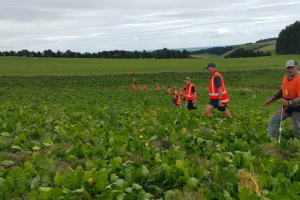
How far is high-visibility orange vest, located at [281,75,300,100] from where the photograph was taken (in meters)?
6.53

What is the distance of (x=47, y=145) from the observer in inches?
230

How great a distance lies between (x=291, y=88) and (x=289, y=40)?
117738mm

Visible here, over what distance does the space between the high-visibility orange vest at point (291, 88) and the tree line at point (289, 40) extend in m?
115

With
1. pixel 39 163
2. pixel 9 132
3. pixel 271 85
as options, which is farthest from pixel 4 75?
pixel 39 163

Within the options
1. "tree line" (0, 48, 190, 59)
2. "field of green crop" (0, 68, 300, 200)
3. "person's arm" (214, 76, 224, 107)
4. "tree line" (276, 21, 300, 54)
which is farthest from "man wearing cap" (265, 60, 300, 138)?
"tree line" (276, 21, 300, 54)

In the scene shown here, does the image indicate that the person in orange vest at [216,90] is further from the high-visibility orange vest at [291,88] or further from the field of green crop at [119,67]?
the field of green crop at [119,67]

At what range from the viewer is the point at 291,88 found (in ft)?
21.9

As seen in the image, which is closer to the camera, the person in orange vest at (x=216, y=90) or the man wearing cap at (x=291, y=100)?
the man wearing cap at (x=291, y=100)

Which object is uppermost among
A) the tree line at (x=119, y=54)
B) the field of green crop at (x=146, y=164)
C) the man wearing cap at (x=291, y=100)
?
the tree line at (x=119, y=54)

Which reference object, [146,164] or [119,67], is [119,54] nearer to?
[119,67]

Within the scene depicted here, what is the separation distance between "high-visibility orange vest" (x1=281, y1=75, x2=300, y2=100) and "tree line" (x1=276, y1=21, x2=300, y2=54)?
11493 cm

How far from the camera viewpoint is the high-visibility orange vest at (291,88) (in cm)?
653

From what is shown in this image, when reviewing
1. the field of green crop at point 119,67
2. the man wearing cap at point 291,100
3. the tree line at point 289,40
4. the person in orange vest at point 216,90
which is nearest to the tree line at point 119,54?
the tree line at point 289,40

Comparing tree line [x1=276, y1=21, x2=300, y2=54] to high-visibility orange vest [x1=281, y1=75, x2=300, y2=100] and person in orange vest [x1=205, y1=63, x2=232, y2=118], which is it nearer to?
person in orange vest [x1=205, y1=63, x2=232, y2=118]
